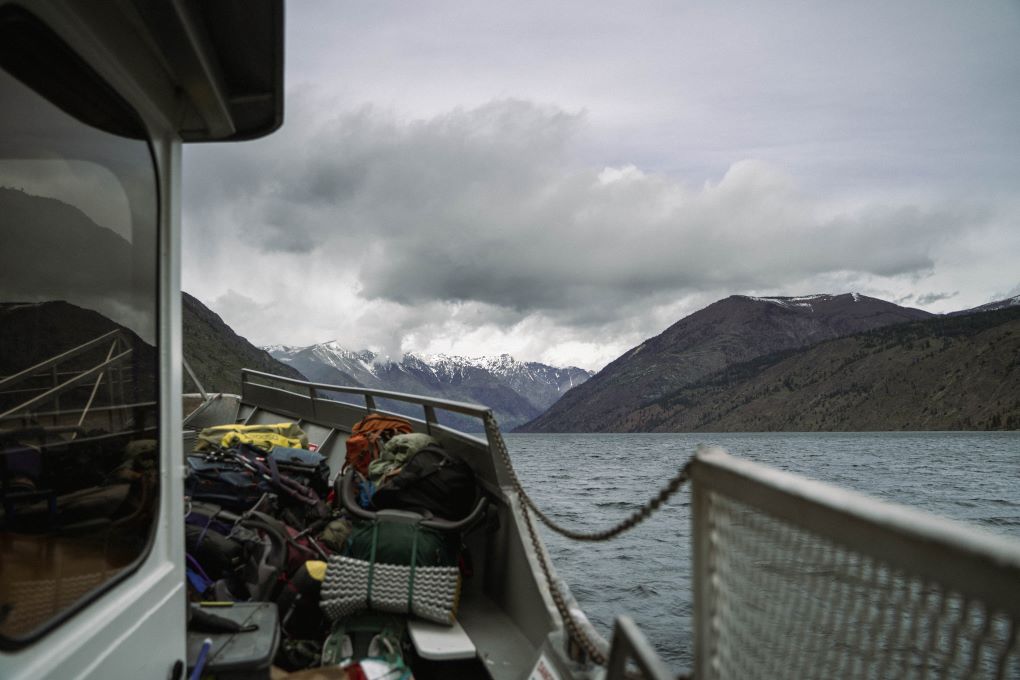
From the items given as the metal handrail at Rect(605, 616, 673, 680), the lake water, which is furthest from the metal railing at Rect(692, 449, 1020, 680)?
the lake water

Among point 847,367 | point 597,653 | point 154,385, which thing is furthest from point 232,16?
point 847,367

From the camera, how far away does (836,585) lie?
908 mm

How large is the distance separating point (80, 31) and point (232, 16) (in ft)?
1.53

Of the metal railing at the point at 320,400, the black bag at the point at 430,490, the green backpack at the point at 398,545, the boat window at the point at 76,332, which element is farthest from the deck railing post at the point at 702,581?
the black bag at the point at 430,490

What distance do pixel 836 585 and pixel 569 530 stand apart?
6.59 ft

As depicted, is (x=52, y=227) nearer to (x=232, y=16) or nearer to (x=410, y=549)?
(x=232, y=16)

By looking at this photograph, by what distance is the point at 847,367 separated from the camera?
16362 centimetres

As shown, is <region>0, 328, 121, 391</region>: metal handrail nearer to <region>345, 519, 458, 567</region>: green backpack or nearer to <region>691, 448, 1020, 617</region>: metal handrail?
<region>345, 519, 458, 567</region>: green backpack

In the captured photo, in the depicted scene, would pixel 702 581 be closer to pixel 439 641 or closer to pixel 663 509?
pixel 439 641

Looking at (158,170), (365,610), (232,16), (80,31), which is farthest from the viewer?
(365,610)

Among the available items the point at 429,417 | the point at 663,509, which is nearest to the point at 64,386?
the point at 429,417

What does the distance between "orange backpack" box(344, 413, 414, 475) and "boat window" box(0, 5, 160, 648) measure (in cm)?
282

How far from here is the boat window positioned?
5.76 feet

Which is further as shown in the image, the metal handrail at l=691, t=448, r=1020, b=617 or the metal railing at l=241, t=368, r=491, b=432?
the metal railing at l=241, t=368, r=491, b=432
